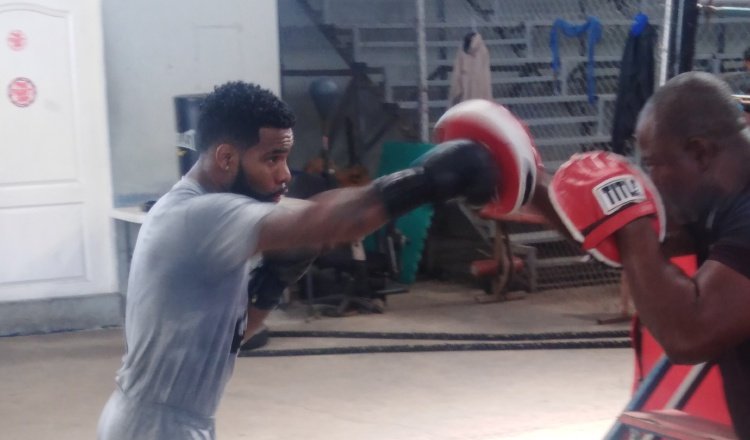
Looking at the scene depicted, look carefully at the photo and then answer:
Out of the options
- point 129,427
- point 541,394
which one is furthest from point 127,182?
point 129,427

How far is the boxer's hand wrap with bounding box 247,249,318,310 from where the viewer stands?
2451mm

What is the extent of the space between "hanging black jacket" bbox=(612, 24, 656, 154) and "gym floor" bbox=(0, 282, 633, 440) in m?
1.76

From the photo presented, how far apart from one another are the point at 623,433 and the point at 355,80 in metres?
7.47

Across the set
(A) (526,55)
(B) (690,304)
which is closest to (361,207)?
(B) (690,304)

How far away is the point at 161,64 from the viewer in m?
7.48

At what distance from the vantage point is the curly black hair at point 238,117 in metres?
2.23

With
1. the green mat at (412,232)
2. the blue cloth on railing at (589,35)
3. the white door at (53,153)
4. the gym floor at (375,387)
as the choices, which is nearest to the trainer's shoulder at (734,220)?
the gym floor at (375,387)

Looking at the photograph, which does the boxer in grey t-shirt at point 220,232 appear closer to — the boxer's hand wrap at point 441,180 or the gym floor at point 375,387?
the boxer's hand wrap at point 441,180

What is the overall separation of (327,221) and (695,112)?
759 millimetres

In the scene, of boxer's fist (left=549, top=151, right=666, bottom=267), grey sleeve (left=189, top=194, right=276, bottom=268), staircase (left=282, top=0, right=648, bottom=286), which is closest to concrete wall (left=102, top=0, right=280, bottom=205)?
staircase (left=282, top=0, right=648, bottom=286)

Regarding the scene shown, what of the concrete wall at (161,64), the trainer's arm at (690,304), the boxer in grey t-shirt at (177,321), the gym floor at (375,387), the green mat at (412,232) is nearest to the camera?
the trainer's arm at (690,304)

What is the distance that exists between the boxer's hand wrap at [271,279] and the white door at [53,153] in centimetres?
487

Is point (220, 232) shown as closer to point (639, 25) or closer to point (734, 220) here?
point (734, 220)

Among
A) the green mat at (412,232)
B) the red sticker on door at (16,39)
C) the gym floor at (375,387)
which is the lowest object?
the gym floor at (375,387)
